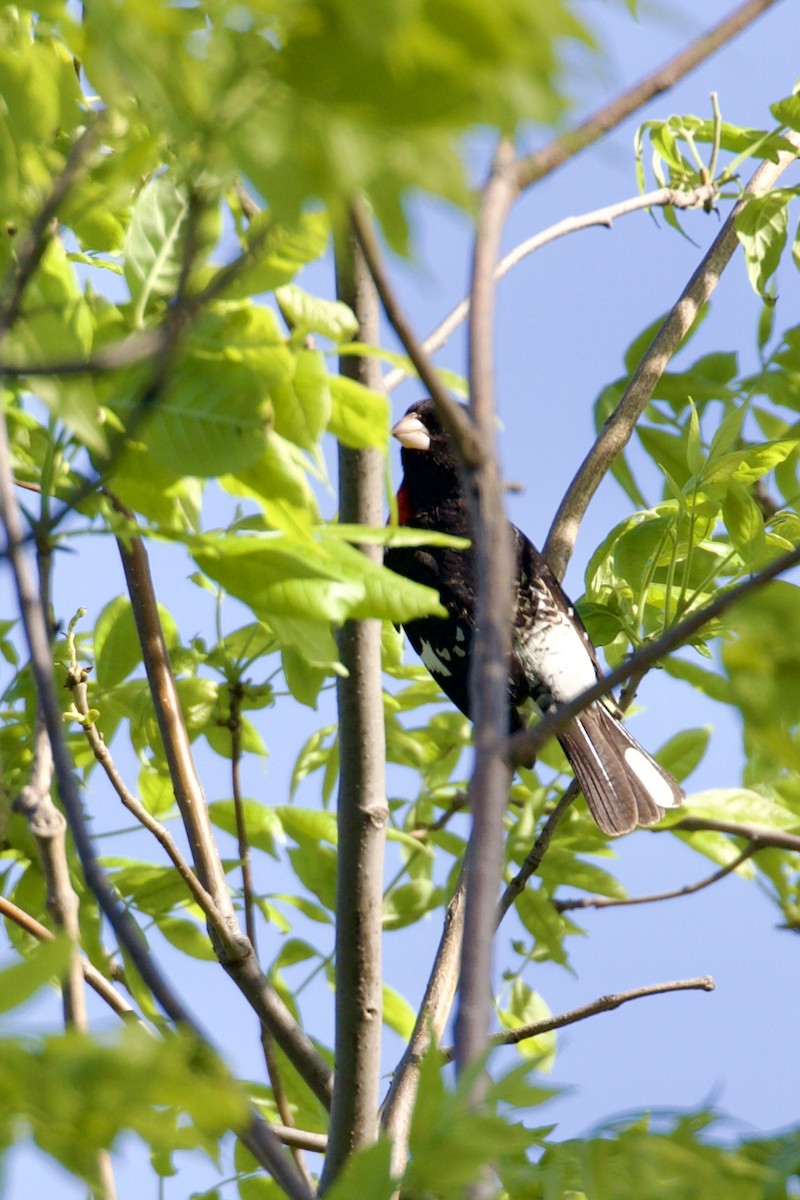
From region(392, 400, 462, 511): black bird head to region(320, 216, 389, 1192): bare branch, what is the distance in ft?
7.87

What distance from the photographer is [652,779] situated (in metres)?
2.78

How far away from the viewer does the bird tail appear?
2594 millimetres

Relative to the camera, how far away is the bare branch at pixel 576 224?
6.96ft

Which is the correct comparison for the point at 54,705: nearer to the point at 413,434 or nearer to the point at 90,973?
the point at 90,973

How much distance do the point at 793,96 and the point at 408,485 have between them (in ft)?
7.94

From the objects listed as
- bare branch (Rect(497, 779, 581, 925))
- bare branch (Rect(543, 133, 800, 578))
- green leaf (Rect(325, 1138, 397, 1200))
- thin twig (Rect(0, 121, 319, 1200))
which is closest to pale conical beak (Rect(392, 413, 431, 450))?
→ bare branch (Rect(543, 133, 800, 578))

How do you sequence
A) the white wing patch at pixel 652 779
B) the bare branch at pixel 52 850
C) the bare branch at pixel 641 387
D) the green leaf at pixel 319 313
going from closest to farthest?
the bare branch at pixel 52 850, the green leaf at pixel 319 313, the bare branch at pixel 641 387, the white wing patch at pixel 652 779

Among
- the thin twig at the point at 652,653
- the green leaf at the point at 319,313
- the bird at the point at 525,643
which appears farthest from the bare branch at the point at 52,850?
the bird at the point at 525,643

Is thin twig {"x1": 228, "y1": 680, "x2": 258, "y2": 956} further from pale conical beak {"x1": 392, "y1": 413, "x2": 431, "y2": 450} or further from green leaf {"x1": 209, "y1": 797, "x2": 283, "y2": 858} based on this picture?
pale conical beak {"x1": 392, "y1": 413, "x2": 431, "y2": 450}

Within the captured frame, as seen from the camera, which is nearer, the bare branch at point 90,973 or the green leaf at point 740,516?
the bare branch at point 90,973

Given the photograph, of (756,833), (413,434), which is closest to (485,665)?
(756,833)

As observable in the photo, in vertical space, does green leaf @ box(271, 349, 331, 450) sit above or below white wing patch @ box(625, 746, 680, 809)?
below

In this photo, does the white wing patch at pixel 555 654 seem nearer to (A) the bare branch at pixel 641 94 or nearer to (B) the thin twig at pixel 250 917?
(B) the thin twig at pixel 250 917

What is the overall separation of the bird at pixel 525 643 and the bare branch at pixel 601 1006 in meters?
0.80
